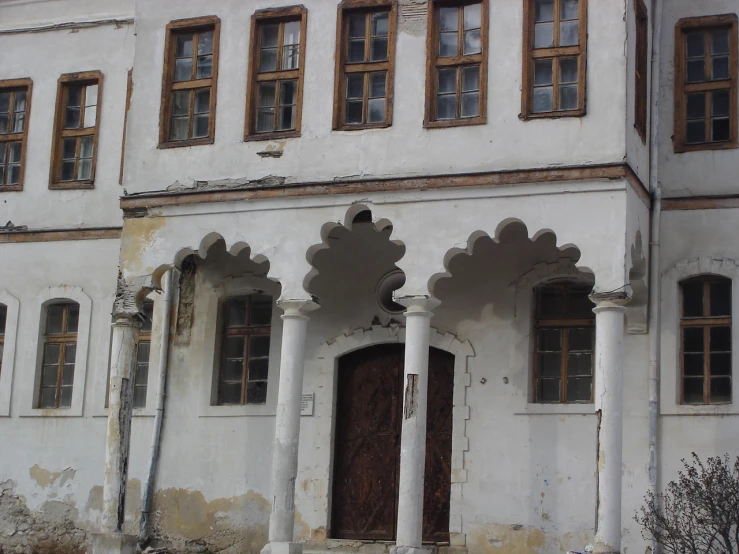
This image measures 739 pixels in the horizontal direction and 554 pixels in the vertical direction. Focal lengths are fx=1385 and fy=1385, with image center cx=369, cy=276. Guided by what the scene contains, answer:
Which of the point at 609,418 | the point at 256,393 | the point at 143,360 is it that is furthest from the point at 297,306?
the point at 609,418

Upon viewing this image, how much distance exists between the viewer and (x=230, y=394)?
61.0ft

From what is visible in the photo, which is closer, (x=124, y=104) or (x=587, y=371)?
(x=587, y=371)

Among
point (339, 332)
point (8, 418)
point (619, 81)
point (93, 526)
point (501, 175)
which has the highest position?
point (619, 81)

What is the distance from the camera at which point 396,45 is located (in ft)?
54.6

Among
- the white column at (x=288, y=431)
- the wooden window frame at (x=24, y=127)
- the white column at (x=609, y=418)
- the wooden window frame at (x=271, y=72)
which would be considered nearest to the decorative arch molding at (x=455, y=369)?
the white column at (x=288, y=431)

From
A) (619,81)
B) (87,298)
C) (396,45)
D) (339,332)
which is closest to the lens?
(619,81)

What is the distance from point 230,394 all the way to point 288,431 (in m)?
2.56

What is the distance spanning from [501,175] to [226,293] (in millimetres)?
4727

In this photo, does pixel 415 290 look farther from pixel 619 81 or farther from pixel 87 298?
pixel 87 298

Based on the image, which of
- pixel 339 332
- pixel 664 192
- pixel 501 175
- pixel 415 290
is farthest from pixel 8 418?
pixel 664 192

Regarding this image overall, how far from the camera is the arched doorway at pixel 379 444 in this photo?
17.5 m

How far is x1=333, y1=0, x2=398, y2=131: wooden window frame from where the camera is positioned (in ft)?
54.5

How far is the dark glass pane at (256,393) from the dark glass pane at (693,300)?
557cm

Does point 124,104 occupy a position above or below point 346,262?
above
